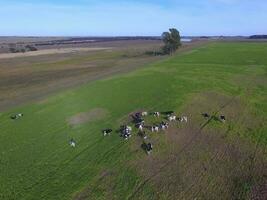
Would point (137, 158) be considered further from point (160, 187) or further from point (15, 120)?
point (15, 120)

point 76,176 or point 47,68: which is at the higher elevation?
point 76,176

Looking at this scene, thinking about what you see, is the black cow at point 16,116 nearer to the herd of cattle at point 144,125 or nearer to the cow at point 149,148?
the herd of cattle at point 144,125

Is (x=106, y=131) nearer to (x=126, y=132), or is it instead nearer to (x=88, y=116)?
(x=126, y=132)

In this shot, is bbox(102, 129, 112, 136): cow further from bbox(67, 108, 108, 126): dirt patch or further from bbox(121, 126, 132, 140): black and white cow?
bbox(67, 108, 108, 126): dirt patch

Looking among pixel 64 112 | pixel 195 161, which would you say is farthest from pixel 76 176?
pixel 64 112

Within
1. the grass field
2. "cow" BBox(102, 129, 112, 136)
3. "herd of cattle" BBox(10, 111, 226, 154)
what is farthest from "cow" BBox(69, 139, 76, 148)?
"cow" BBox(102, 129, 112, 136)

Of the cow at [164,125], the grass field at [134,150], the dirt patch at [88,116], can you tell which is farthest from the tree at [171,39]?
the cow at [164,125]
